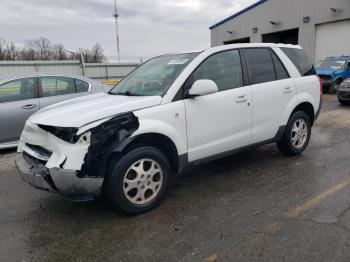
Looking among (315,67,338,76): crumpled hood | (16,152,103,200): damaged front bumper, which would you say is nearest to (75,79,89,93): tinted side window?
(16,152,103,200): damaged front bumper

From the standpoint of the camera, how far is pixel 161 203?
3867mm

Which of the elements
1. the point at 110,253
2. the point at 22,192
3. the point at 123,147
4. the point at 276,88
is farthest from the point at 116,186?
the point at 276,88

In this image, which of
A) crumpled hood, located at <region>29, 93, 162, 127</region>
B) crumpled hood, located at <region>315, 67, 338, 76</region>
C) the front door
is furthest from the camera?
crumpled hood, located at <region>315, 67, 338, 76</region>

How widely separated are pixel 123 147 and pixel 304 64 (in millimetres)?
3633

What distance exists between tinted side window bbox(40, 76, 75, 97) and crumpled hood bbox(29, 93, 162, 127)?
317 cm

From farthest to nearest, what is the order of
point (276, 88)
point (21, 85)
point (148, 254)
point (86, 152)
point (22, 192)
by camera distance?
point (21, 85)
point (276, 88)
point (22, 192)
point (86, 152)
point (148, 254)

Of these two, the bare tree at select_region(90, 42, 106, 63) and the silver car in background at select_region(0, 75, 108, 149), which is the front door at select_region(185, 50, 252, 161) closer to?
the silver car in background at select_region(0, 75, 108, 149)

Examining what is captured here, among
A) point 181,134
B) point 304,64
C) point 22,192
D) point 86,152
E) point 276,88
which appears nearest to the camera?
point 86,152

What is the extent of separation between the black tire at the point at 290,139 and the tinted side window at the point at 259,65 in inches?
31.2

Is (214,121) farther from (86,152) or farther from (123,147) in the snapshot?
(86,152)

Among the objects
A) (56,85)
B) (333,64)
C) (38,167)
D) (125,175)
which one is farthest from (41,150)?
(333,64)

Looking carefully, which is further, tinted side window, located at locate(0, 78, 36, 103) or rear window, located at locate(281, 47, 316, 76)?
tinted side window, located at locate(0, 78, 36, 103)

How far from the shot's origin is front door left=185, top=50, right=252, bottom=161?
391 centimetres

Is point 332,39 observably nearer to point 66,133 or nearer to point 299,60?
point 299,60
